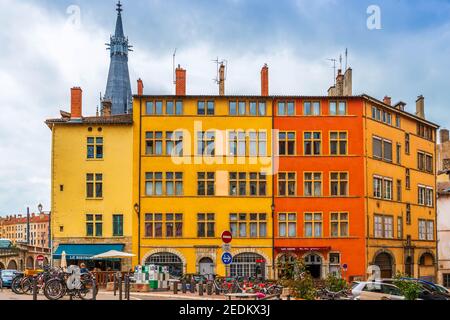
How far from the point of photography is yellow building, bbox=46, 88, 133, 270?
46281mm

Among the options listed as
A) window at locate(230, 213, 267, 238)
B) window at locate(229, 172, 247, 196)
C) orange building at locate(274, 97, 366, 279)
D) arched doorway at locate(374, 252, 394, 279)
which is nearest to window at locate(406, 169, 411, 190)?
arched doorway at locate(374, 252, 394, 279)

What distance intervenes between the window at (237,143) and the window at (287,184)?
10.4ft

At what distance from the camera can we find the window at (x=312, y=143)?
48.0 m

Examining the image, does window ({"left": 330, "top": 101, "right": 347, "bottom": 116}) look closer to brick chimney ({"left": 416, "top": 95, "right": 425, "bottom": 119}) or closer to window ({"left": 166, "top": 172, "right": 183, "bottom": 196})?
brick chimney ({"left": 416, "top": 95, "right": 425, "bottom": 119})

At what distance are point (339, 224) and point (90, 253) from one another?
57.4 feet

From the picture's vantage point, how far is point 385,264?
4962cm

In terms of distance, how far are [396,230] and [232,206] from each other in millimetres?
13276

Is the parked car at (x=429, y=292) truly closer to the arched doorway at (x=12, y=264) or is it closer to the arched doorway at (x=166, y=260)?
the arched doorway at (x=166, y=260)

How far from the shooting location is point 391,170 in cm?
5153

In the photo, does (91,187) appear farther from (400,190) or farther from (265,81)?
(400,190)

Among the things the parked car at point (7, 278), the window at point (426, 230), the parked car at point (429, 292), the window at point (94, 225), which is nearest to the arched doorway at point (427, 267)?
the window at point (426, 230)

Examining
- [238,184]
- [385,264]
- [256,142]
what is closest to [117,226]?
[238,184]

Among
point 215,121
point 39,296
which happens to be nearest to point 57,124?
point 215,121
